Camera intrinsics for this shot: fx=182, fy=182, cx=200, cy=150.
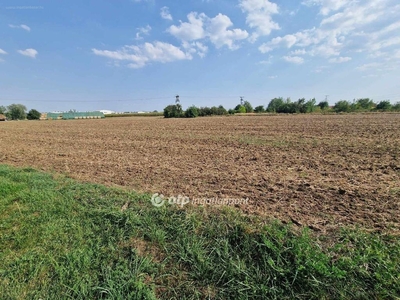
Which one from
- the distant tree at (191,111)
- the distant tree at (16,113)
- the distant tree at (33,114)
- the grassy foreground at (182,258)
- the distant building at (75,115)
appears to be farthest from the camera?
the distant tree at (16,113)

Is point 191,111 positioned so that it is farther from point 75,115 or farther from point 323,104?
point 75,115

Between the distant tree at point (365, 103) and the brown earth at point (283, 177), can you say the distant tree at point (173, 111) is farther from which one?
the distant tree at point (365, 103)

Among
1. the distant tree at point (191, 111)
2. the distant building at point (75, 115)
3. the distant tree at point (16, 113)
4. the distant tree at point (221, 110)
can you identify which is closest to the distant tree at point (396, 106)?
the distant tree at point (221, 110)

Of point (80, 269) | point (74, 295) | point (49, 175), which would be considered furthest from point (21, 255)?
point (49, 175)

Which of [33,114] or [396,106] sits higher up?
[33,114]

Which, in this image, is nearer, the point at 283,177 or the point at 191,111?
the point at 283,177

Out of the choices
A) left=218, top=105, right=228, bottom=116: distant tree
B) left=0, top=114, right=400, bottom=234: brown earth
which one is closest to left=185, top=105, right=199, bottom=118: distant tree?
left=218, top=105, right=228, bottom=116: distant tree

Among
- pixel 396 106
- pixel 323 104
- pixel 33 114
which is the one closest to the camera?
pixel 396 106

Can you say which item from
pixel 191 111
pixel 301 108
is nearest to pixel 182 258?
pixel 191 111

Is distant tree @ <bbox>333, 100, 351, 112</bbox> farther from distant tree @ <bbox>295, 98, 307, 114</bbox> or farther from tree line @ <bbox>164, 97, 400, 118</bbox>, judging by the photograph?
distant tree @ <bbox>295, 98, 307, 114</bbox>

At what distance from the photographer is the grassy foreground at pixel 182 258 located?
6.81ft

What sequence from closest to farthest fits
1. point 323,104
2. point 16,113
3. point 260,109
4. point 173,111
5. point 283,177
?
point 283,177 < point 173,111 < point 323,104 < point 260,109 < point 16,113

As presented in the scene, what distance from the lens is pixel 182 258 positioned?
2.52 metres

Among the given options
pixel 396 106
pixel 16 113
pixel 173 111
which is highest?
pixel 16 113
